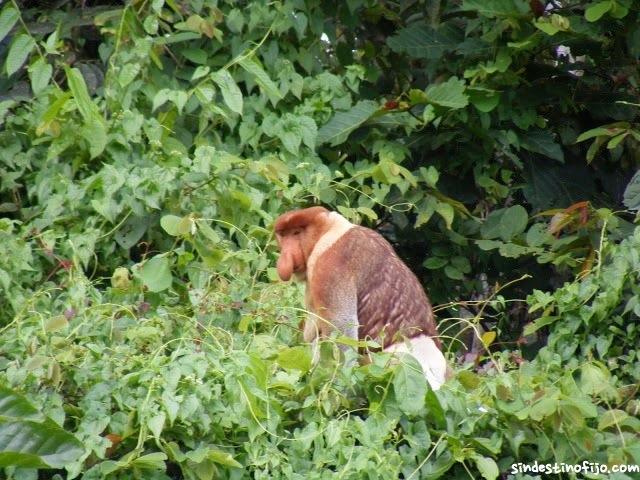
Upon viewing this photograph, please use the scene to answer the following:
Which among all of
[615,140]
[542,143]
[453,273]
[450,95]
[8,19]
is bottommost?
[453,273]

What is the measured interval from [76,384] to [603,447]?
151 centimetres

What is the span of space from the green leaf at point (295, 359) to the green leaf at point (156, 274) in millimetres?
880

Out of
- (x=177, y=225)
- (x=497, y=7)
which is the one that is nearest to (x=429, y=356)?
(x=177, y=225)

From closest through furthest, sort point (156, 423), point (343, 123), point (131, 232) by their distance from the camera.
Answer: point (156, 423) < point (131, 232) < point (343, 123)

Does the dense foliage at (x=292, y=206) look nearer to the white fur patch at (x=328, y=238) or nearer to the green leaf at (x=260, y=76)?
the green leaf at (x=260, y=76)

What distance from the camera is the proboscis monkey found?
179 inches

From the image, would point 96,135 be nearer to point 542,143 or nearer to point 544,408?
point 542,143

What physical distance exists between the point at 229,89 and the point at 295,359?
1.92 metres

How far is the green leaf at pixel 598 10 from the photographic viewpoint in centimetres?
550

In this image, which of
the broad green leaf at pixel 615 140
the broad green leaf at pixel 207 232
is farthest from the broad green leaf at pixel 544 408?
the broad green leaf at pixel 615 140

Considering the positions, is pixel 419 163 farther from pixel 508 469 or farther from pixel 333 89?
pixel 508 469

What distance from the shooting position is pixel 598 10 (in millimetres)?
5508

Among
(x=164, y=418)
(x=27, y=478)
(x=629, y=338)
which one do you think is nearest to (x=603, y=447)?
(x=629, y=338)

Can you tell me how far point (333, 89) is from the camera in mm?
5898
